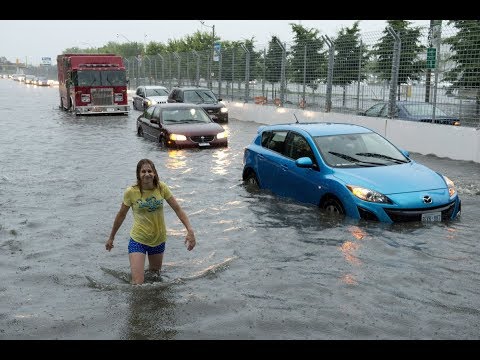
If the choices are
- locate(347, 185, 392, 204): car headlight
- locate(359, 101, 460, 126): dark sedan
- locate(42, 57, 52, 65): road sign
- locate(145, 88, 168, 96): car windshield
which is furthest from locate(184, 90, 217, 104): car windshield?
locate(42, 57, 52, 65): road sign

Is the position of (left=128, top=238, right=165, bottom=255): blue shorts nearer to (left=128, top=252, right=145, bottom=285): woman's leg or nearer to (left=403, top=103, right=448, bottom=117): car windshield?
(left=128, top=252, right=145, bottom=285): woman's leg

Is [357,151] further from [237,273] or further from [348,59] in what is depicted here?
[348,59]

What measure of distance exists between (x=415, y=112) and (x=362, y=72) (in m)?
3.39

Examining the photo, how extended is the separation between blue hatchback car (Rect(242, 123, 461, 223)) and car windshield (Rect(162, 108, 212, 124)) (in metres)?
7.67

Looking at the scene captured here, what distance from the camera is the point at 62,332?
544 centimetres

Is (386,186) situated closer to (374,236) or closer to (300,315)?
(374,236)

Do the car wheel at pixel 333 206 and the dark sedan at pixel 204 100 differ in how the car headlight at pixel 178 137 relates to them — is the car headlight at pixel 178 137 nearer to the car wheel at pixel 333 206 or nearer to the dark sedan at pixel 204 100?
the car wheel at pixel 333 206

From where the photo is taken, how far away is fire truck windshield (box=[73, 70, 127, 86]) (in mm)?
31422

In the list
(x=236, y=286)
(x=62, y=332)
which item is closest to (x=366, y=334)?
(x=236, y=286)

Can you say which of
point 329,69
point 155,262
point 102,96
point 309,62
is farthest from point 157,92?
point 155,262

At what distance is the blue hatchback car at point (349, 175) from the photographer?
8586 mm

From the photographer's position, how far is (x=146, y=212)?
641 cm

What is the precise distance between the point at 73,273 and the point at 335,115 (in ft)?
53.0

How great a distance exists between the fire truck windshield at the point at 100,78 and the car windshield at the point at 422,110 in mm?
18290
